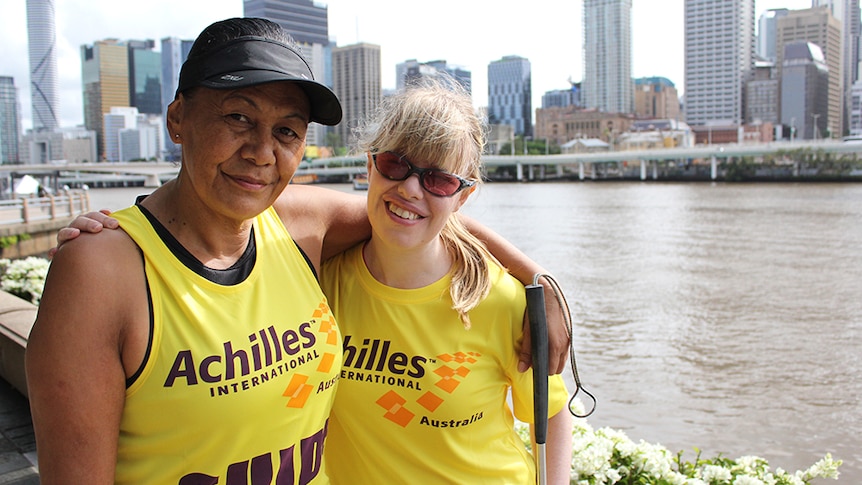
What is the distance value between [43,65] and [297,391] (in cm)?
17510

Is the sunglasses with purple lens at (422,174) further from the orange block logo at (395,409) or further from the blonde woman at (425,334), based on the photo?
the orange block logo at (395,409)

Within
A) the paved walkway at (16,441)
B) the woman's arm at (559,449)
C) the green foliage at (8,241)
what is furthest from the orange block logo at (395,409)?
the green foliage at (8,241)

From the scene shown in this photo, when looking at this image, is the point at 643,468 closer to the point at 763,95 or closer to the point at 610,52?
the point at 763,95

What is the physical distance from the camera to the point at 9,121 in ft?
400

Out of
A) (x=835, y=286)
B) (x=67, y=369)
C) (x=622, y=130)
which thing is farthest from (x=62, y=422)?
(x=622, y=130)

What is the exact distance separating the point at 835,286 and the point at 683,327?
5641 mm

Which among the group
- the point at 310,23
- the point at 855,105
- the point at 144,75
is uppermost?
the point at 310,23

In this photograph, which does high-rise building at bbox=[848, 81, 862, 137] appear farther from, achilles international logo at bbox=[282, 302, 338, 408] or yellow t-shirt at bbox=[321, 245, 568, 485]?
achilles international logo at bbox=[282, 302, 338, 408]

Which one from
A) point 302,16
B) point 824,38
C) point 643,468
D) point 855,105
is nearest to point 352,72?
point 302,16

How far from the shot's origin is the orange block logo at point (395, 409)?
6.24ft

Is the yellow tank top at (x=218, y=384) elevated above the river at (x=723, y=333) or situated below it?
above

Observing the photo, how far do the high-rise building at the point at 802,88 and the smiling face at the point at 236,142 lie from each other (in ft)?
544

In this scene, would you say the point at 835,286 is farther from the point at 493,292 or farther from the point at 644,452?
the point at 493,292

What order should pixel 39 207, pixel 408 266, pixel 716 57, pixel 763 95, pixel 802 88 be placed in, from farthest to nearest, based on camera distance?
pixel 716 57
pixel 763 95
pixel 802 88
pixel 39 207
pixel 408 266
